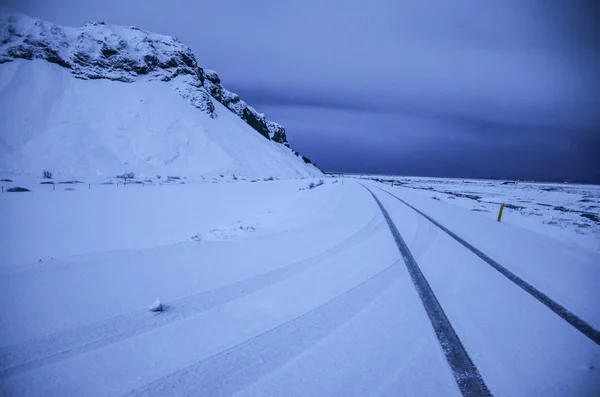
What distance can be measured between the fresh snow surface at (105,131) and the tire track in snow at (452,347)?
37221 mm

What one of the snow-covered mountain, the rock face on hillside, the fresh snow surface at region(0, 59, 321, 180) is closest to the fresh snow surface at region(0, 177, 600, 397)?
the fresh snow surface at region(0, 59, 321, 180)

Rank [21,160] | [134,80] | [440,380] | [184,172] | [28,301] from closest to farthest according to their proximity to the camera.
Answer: [440,380] → [28,301] → [21,160] → [184,172] → [134,80]

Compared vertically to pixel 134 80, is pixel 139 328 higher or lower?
lower

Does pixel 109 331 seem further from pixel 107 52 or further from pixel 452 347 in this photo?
pixel 107 52

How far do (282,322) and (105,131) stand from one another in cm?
5261

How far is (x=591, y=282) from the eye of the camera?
225 inches

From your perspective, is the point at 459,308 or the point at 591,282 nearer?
the point at 459,308

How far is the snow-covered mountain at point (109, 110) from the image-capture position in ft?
123

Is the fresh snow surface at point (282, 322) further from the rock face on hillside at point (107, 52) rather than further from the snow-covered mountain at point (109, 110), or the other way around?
the rock face on hillside at point (107, 52)

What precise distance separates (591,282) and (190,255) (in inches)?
335

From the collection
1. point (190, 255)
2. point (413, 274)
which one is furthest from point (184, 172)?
point (413, 274)

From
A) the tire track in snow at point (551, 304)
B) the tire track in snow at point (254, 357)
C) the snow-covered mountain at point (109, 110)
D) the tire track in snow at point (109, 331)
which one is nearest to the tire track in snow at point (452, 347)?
the tire track in snow at point (254, 357)

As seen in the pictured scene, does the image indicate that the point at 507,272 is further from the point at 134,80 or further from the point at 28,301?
the point at 134,80

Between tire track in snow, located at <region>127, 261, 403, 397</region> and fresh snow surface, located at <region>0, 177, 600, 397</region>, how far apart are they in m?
0.01
